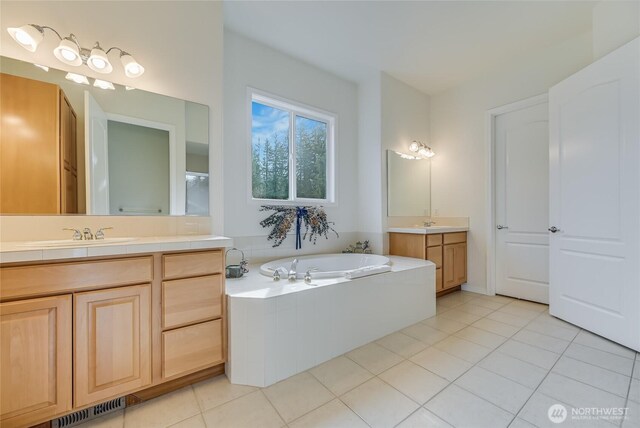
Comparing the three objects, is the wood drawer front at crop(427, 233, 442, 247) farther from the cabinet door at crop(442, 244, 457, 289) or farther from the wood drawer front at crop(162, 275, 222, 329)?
the wood drawer front at crop(162, 275, 222, 329)

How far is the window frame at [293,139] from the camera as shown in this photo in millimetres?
2643

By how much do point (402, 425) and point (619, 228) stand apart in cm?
228

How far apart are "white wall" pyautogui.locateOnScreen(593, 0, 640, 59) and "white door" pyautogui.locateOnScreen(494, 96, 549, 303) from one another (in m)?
0.69

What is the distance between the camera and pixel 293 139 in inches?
120

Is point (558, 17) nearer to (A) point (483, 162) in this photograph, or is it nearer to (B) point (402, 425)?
(A) point (483, 162)

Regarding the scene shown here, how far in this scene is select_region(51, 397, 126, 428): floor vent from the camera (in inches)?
50.9

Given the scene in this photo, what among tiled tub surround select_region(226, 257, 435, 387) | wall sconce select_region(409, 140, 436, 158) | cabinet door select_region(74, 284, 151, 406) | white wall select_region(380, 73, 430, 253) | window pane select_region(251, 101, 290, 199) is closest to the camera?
cabinet door select_region(74, 284, 151, 406)

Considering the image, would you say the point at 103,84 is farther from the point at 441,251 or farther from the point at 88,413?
the point at 441,251

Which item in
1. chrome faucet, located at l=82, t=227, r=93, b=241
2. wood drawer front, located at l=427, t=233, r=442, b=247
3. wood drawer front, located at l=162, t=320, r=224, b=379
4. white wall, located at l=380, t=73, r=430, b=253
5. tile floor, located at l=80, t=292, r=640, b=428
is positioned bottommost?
tile floor, located at l=80, t=292, r=640, b=428

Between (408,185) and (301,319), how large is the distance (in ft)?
8.44

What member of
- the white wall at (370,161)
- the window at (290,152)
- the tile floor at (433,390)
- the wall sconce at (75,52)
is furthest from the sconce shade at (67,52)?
the white wall at (370,161)

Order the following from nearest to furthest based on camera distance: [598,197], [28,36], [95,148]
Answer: [28,36], [95,148], [598,197]

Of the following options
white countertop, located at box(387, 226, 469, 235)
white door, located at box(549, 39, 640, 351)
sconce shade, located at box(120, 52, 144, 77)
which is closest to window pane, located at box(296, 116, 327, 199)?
white countertop, located at box(387, 226, 469, 235)

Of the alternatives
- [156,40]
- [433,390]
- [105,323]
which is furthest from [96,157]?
[433,390]
